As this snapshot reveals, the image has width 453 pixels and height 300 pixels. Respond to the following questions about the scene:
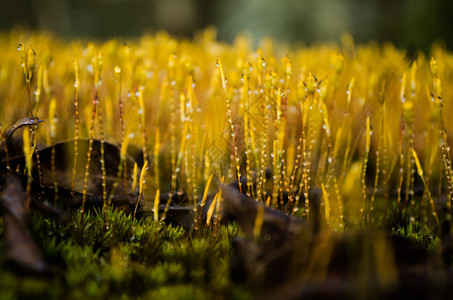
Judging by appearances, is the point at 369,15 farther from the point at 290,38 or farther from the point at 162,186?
the point at 162,186

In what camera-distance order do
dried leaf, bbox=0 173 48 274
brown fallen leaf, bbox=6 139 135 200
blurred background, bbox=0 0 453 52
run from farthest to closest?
blurred background, bbox=0 0 453 52 → brown fallen leaf, bbox=6 139 135 200 → dried leaf, bbox=0 173 48 274

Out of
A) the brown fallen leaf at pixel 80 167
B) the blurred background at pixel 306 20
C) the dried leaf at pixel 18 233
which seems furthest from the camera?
the blurred background at pixel 306 20

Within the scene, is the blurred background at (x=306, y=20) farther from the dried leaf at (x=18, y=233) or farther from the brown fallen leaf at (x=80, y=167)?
the dried leaf at (x=18, y=233)

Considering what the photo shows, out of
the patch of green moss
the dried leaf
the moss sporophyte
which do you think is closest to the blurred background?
the moss sporophyte

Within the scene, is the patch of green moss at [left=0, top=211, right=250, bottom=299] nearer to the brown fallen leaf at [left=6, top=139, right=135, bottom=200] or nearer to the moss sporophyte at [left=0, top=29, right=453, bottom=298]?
the moss sporophyte at [left=0, top=29, right=453, bottom=298]

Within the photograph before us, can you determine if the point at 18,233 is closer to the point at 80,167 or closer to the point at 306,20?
the point at 80,167

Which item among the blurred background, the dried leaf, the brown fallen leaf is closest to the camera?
the dried leaf

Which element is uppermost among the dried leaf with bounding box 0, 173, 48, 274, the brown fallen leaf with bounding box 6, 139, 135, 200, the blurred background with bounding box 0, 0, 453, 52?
the blurred background with bounding box 0, 0, 453, 52

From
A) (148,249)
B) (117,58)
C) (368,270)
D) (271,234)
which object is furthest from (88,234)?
(117,58)

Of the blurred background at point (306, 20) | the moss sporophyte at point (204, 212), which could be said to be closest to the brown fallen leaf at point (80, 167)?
the moss sporophyte at point (204, 212)

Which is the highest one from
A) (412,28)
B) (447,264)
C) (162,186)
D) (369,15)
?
(369,15)

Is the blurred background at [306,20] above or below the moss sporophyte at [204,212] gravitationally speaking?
above
